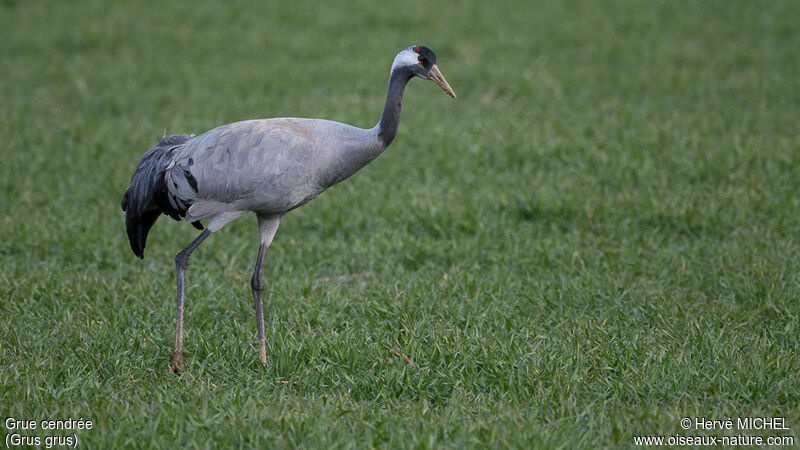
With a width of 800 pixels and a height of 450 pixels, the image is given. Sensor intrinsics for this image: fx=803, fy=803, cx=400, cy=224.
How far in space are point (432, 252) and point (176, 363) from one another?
2.45 metres

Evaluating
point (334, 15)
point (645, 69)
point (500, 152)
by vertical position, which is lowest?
point (500, 152)

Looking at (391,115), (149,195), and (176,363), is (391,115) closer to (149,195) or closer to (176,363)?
(149,195)

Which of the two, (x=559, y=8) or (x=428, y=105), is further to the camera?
(x=559, y=8)

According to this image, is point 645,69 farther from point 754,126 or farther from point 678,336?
point 678,336

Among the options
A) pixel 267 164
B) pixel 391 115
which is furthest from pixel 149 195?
pixel 391 115

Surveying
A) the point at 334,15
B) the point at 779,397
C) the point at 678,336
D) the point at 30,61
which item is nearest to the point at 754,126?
the point at 678,336

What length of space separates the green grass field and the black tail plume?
0.58 meters

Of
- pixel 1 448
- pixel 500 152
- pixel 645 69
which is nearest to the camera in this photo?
pixel 1 448

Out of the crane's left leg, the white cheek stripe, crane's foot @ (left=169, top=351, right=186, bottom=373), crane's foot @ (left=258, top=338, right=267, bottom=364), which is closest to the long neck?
the white cheek stripe

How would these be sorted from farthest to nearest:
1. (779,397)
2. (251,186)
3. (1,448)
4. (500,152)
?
(500,152) < (251,186) < (779,397) < (1,448)

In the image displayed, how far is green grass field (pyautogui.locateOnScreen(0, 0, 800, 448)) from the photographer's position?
13.1 feet

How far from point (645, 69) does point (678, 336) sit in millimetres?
7552

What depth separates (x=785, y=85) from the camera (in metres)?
10.4

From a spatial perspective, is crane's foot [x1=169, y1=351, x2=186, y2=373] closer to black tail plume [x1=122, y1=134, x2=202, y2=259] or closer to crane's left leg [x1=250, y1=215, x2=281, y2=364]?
crane's left leg [x1=250, y1=215, x2=281, y2=364]
